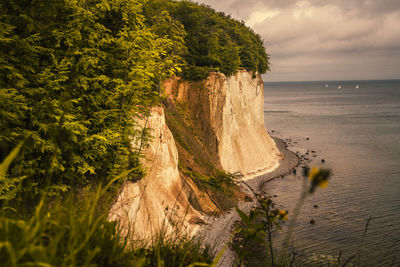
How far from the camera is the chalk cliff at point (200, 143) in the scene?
674 inches

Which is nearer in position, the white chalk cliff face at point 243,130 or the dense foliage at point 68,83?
the dense foliage at point 68,83

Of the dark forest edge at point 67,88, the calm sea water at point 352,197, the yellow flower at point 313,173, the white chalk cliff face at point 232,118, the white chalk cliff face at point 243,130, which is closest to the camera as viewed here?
the yellow flower at point 313,173

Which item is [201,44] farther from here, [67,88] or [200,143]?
[67,88]

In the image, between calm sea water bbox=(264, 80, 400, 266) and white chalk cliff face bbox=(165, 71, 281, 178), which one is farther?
white chalk cliff face bbox=(165, 71, 281, 178)

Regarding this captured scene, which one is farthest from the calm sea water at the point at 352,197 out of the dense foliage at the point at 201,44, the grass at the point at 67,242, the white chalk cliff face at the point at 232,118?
the dense foliage at the point at 201,44

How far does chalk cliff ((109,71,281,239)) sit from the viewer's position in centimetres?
1712

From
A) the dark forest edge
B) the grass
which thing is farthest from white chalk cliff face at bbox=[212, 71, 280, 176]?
the grass

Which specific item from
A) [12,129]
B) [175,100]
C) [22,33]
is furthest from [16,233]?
[175,100]

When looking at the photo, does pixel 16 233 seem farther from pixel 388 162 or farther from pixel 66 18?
pixel 388 162

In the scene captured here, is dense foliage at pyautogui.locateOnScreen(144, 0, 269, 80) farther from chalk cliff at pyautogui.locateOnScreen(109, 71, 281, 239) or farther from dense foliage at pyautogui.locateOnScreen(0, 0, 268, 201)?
dense foliage at pyautogui.locateOnScreen(0, 0, 268, 201)

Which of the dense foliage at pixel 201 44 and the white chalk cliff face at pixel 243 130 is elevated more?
the dense foliage at pixel 201 44

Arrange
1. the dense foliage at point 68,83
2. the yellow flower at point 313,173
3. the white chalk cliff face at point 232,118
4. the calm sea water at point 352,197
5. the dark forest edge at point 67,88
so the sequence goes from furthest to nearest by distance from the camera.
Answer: the white chalk cliff face at point 232,118 → the calm sea water at point 352,197 → the dense foliage at point 68,83 → the dark forest edge at point 67,88 → the yellow flower at point 313,173

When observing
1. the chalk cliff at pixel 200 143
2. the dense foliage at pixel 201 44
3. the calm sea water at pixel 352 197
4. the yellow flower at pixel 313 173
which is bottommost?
the calm sea water at pixel 352 197

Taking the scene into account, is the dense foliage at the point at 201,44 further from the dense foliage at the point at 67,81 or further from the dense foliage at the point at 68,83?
the dense foliage at the point at 67,81
